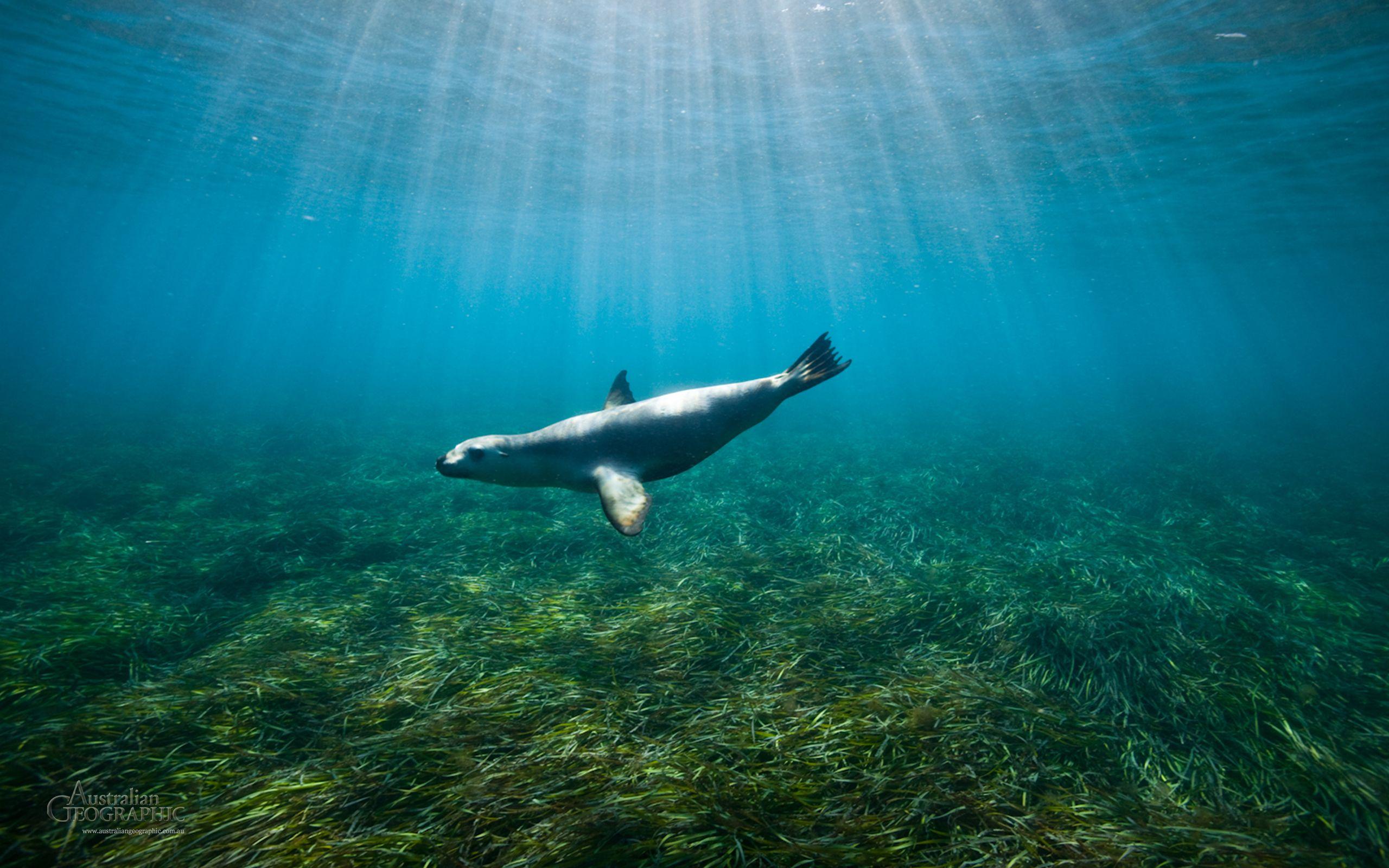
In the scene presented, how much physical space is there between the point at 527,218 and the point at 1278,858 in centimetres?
3456

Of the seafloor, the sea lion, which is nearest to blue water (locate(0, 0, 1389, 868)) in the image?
the seafloor

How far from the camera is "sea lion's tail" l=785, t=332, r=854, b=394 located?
397 cm

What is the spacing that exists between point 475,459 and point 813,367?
268cm

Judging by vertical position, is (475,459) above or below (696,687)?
above

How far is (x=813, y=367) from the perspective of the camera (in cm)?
404

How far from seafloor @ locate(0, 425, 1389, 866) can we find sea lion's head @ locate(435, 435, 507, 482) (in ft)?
3.97

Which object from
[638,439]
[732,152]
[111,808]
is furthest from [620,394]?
[732,152]

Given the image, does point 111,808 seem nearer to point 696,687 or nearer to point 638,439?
point 696,687

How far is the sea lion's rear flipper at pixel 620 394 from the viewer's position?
4.70 meters

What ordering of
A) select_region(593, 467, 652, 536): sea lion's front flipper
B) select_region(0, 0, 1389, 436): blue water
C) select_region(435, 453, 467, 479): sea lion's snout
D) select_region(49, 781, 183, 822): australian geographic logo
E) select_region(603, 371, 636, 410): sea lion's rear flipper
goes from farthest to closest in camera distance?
select_region(0, 0, 1389, 436): blue water, select_region(603, 371, 636, 410): sea lion's rear flipper, select_region(435, 453, 467, 479): sea lion's snout, select_region(593, 467, 652, 536): sea lion's front flipper, select_region(49, 781, 183, 822): australian geographic logo

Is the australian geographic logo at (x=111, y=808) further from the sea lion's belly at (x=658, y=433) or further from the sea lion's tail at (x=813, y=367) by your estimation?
the sea lion's tail at (x=813, y=367)

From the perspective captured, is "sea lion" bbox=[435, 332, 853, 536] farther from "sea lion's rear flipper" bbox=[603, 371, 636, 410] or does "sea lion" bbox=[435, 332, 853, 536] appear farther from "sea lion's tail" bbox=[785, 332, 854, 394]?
"sea lion's rear flipper" bbox=[603, 371, 636, 410]

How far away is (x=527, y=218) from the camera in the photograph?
30969 millimetres

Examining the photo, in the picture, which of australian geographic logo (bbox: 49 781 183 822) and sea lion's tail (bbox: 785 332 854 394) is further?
sea lion's tail (bbox: 785 332 854 394)
